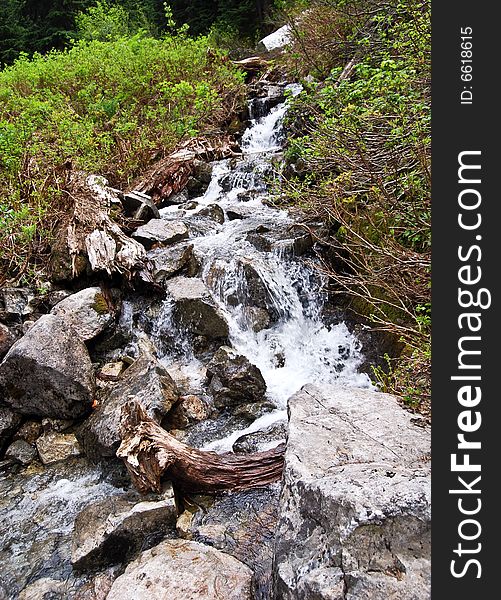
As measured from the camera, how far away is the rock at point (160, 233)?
738 centimetres

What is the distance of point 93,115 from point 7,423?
8.58 metres

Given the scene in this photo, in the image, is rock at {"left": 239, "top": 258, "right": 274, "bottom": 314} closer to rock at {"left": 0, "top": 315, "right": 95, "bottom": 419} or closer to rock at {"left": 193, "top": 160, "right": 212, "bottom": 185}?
rock at {"left": 0, "top": 315, "right": 95, "bottom": 419}

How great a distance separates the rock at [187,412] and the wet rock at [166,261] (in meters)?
2.19

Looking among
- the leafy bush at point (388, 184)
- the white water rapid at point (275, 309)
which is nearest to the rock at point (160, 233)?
the white water rapid at point (275, 309)

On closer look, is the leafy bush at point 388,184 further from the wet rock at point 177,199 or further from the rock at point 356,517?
the wet rock at point 177,199

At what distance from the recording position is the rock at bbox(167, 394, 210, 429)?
4.72 meters

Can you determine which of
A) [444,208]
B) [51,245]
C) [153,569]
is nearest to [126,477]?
[153,569]

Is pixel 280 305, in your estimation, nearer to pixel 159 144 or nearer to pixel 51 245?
pixel 51 245

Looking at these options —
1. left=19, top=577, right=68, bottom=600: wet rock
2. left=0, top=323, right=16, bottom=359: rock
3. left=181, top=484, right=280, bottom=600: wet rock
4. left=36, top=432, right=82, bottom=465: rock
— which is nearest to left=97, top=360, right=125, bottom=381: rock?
left=36, top=432, right=82, bottom=465: rock

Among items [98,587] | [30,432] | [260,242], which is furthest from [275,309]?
[98,587]

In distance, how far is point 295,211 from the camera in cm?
694

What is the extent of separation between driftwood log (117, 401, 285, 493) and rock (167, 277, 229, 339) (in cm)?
219

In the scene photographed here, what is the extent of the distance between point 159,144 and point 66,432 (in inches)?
297

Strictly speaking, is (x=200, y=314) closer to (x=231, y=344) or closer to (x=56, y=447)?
(x=231, y=344)
